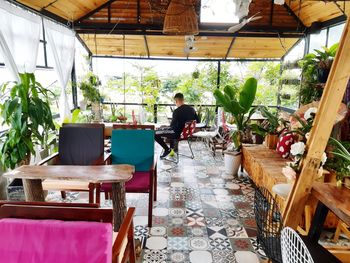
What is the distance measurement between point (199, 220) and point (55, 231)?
2002mm

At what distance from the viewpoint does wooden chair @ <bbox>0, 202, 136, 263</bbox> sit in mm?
1115

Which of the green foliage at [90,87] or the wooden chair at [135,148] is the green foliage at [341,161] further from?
the green foliage at [90,87]

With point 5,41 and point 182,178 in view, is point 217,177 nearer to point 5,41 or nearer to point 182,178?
point 182,178

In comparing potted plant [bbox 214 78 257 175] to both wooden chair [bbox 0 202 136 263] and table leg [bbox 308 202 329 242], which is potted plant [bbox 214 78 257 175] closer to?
table leg [bbox 308 202 329 242]

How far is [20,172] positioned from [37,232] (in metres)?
1.24

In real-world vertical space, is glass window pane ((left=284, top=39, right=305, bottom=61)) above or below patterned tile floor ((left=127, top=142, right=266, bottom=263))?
above

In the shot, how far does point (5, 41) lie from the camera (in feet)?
9.91

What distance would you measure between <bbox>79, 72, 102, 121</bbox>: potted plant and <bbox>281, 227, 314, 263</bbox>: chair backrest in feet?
16.7

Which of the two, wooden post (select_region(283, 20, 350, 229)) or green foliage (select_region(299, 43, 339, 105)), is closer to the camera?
wooden post (select_region(283, 20, 350, 229))

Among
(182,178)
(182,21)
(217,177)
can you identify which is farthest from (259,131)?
(182,21)

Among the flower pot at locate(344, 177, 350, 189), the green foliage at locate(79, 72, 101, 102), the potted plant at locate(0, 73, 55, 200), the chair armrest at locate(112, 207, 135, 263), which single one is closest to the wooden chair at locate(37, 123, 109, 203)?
the potted plant at locate(0, 73, 55, 200)

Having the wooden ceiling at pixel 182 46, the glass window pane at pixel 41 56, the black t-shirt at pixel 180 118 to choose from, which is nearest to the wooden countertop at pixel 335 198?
the black t-shirt at pixel 180 118

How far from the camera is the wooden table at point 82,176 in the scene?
208cm

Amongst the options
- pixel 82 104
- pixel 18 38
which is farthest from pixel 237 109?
pixel 82 104
